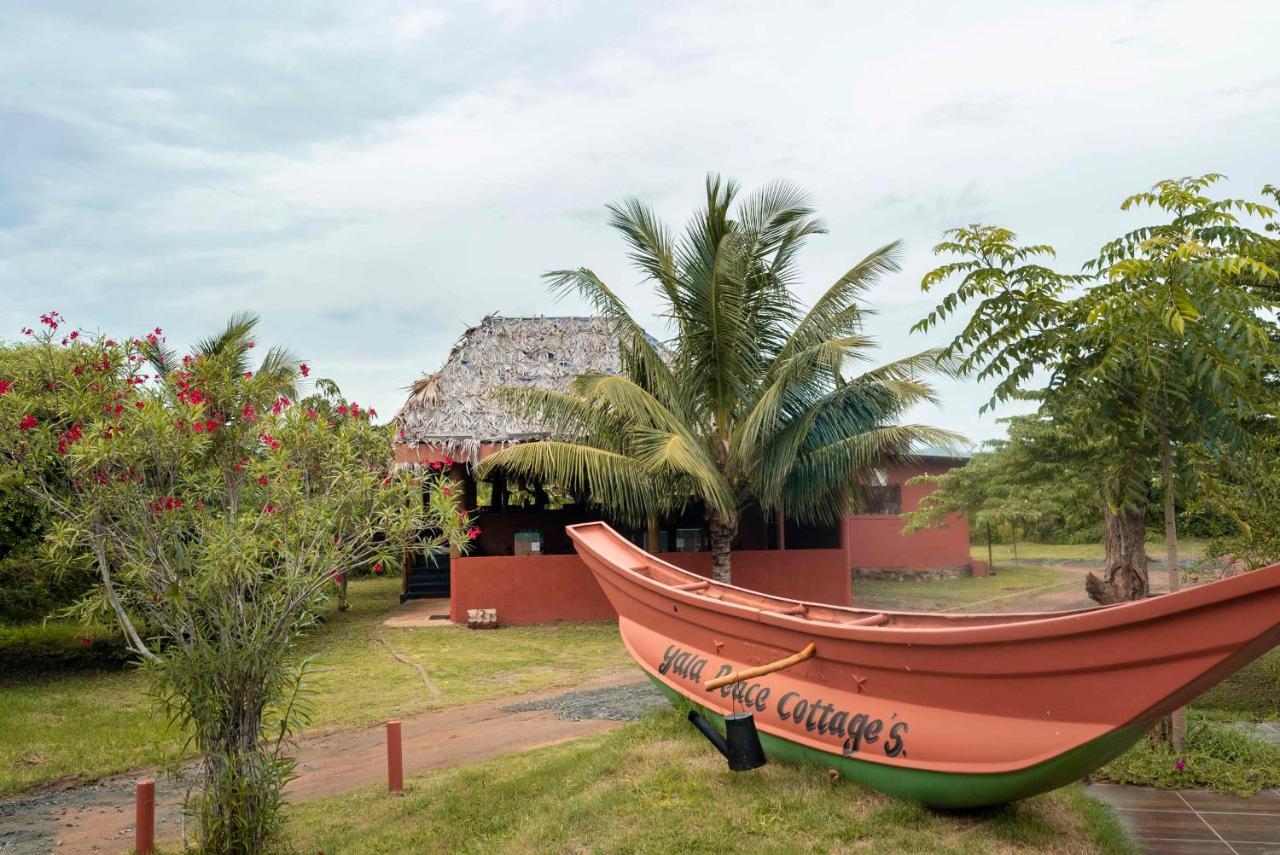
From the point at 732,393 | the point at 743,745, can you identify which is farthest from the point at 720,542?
the point at 743,745

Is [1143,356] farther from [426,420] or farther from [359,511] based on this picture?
[426,420]

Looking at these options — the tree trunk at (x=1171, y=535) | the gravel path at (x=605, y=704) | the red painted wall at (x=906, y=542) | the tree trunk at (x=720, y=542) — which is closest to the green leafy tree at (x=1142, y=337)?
the tree trunk at (x=1171, y=535)

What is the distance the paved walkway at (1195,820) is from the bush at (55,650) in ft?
40.5

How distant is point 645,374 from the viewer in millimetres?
15680

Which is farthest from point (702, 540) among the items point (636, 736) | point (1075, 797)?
Answer: point (1075, 797)

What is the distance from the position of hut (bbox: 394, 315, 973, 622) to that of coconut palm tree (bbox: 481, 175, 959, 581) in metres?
1.89

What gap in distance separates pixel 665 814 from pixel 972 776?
1.84 metres

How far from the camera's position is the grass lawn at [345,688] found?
377 inches

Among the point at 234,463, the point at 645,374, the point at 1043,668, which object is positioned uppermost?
the point at 645,374

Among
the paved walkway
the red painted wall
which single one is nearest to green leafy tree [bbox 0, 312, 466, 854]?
the paved walkway

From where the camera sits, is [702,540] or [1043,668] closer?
[1043,668]

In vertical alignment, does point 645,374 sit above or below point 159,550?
above

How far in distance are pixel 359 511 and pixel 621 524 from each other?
Answer: 530 inches

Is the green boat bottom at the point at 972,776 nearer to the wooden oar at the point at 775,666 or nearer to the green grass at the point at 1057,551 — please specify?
the wooden oar at the point at 775,666
